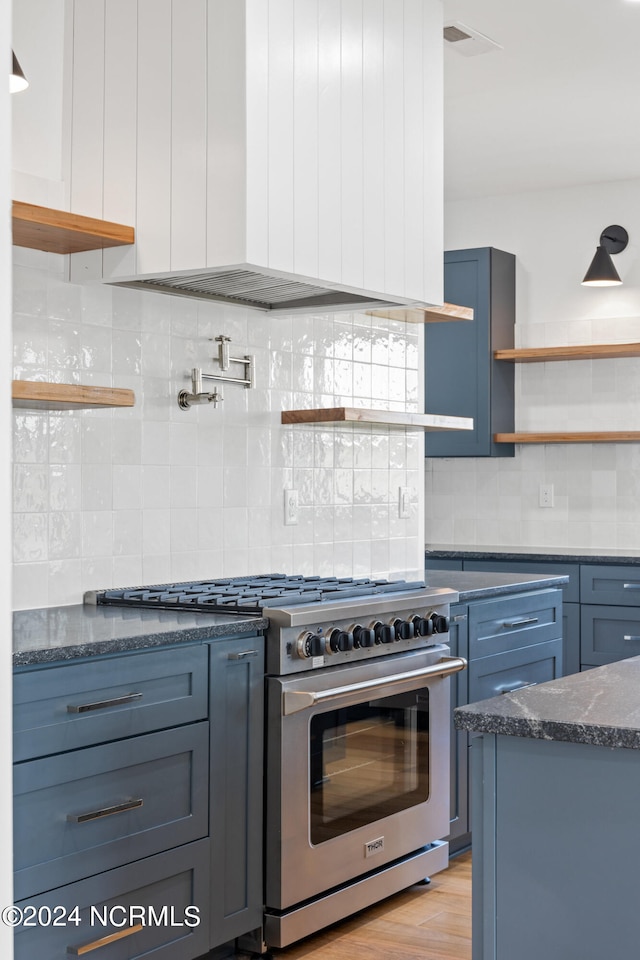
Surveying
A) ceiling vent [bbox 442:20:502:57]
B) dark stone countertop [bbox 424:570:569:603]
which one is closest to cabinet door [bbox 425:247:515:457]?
dark stone countertop [bbox 424:570:569:603]

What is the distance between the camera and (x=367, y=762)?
2924 millimetres

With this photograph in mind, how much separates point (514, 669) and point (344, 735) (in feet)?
3.38

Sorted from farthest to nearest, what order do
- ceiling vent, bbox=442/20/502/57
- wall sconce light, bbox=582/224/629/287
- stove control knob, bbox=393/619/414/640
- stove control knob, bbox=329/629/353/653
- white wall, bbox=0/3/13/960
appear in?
wall sconce light, bbox=582/224/629/287
ceiling vent, bbox=442/20/502/57
stove control knob, bbox=393/619/414/640
stove control knob, bbox=329/629/353/653
white wall, bbox=0/3/13/960

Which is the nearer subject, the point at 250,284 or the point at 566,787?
the point at 566,787

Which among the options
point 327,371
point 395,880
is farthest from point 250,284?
point 395,880

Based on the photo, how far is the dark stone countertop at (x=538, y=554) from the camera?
4.66m

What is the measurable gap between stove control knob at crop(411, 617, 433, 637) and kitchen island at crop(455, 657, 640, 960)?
1414mm

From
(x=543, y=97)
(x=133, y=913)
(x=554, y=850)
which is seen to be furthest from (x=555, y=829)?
(x=543, y=97)

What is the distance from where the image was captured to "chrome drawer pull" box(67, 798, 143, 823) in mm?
2138

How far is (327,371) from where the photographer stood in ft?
12.4

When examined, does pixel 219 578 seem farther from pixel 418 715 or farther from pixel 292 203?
pixel 292 203

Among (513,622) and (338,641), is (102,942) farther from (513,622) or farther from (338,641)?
(513,622)

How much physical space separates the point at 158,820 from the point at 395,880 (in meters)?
0.97

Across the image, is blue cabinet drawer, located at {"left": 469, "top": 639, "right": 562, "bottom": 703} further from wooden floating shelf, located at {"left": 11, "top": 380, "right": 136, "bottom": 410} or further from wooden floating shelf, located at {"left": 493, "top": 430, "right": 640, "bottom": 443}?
wooden floating shelf, located at {"left": 11, "top": 380, "right": 136, "bottom": 410}
